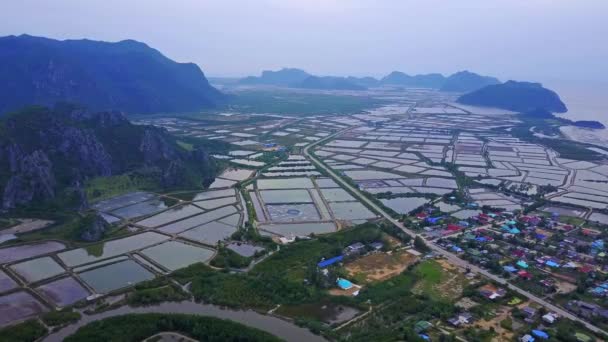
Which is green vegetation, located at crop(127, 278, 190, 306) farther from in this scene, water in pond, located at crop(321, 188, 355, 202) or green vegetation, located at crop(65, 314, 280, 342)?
water in pond, located at crop(321, 188, 355, 202)

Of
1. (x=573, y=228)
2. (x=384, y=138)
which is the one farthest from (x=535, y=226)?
(x=384, y=138)

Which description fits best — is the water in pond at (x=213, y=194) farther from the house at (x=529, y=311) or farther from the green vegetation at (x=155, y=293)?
the house at (x=529, y=311)

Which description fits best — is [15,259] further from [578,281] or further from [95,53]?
[95,53]

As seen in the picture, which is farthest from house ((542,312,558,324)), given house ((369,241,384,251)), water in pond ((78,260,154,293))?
water in pond ((78,260,154,293))

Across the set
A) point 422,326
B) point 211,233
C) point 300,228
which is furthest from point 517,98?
point 422,326

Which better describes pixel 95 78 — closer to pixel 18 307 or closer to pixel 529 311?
pixel 18 307

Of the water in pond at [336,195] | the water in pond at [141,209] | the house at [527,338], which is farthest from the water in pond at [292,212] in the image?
the house at [527,338]
